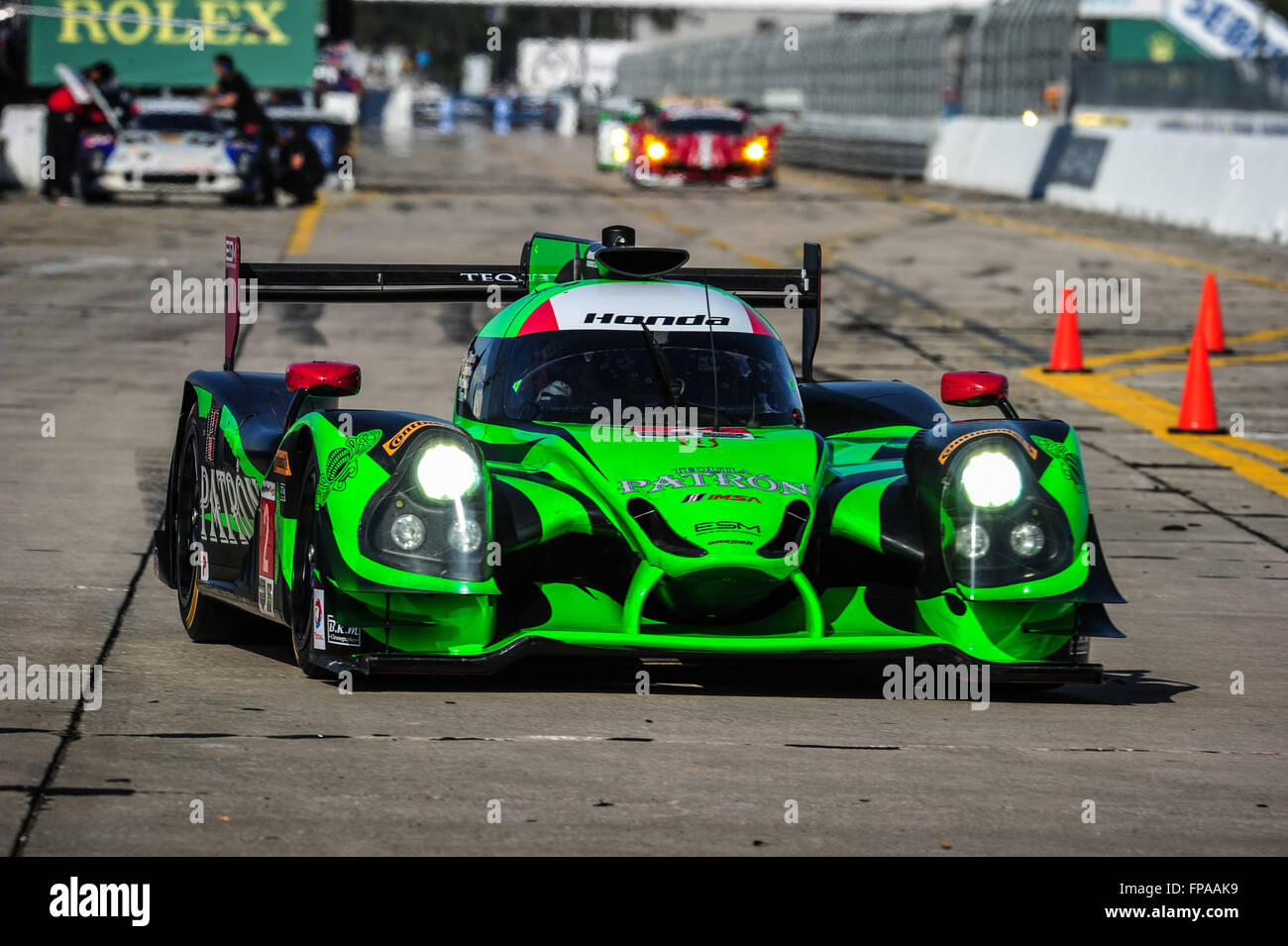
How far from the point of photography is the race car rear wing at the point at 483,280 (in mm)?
9164

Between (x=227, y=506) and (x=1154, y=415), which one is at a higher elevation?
(x=227, y=506)

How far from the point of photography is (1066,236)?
30734 mm

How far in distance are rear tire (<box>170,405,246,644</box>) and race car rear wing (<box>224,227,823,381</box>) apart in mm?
668

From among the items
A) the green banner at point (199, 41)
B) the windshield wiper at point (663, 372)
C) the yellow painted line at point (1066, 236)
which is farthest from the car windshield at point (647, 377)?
the green banner at point (199, 41)

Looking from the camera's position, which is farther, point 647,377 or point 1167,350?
point 1167,350

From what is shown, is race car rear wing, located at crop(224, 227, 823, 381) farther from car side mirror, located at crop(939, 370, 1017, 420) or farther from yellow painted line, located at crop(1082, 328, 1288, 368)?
yellow painted line, located at crop(1082, 328, 1288, 368)

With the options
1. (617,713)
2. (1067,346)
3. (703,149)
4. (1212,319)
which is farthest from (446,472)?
(703,149)

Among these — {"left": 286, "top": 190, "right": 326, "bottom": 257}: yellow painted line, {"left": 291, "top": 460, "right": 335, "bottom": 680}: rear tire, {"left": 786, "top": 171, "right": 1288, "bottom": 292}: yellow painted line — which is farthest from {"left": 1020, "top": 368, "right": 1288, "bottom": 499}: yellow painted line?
{"left": 286, "top": 190, "right": 326, "bottom": 257}: yellow painted line

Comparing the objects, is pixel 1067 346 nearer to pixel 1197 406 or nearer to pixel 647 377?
pixel 1197 406

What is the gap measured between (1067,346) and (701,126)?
2446cm

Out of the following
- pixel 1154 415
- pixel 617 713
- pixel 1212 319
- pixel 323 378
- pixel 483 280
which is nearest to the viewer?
pixel 617 713
